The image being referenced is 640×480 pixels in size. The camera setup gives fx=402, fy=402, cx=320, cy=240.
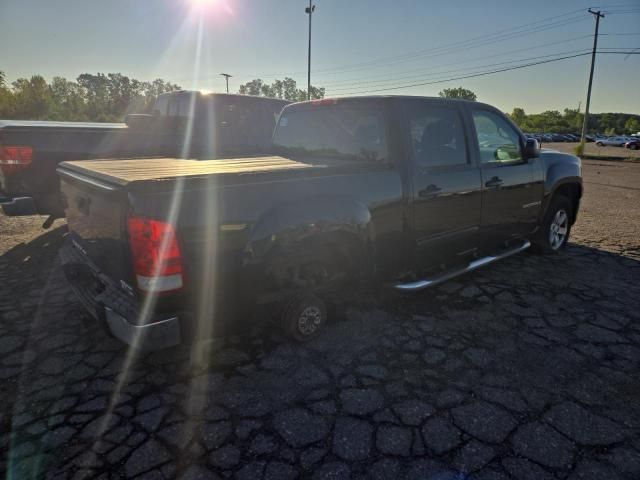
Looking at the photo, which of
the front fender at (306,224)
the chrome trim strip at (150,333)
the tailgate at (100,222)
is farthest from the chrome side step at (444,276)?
the tailgate at (100,222)

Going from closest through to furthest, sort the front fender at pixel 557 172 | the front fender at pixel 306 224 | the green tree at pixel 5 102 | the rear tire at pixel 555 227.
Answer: the front fender at pixel 306 224 → the front fender at pixel 557 172 → the rear tire at pixel 555 227 → the green tree at pixel 5 102

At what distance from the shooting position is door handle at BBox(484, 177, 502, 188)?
3888 millimetres

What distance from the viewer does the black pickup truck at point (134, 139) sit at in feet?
15.9

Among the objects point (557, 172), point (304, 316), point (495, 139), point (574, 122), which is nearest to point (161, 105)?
point (495, 139)

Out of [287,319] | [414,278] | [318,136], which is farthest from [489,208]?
[287,319]

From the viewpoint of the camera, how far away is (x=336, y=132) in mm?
3590

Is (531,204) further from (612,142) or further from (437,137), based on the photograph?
(612,142)

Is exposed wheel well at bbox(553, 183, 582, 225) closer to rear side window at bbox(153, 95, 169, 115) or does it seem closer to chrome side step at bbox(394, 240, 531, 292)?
chrome side step at bbox(394, 240, 531, 292)

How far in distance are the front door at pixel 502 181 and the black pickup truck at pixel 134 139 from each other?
2.48 m

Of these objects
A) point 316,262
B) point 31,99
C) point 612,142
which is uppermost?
point 31,99

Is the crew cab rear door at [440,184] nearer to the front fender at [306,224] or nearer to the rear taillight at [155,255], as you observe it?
the front fender at [306,224]

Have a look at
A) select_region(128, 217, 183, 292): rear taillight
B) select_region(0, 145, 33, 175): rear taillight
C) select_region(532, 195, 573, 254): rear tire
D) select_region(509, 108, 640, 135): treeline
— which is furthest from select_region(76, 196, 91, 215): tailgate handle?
select_region(509, 108, 640, 135): treeline

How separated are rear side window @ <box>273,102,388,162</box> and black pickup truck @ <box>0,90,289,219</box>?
0.82 meters

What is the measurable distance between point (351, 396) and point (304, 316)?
0.71m
